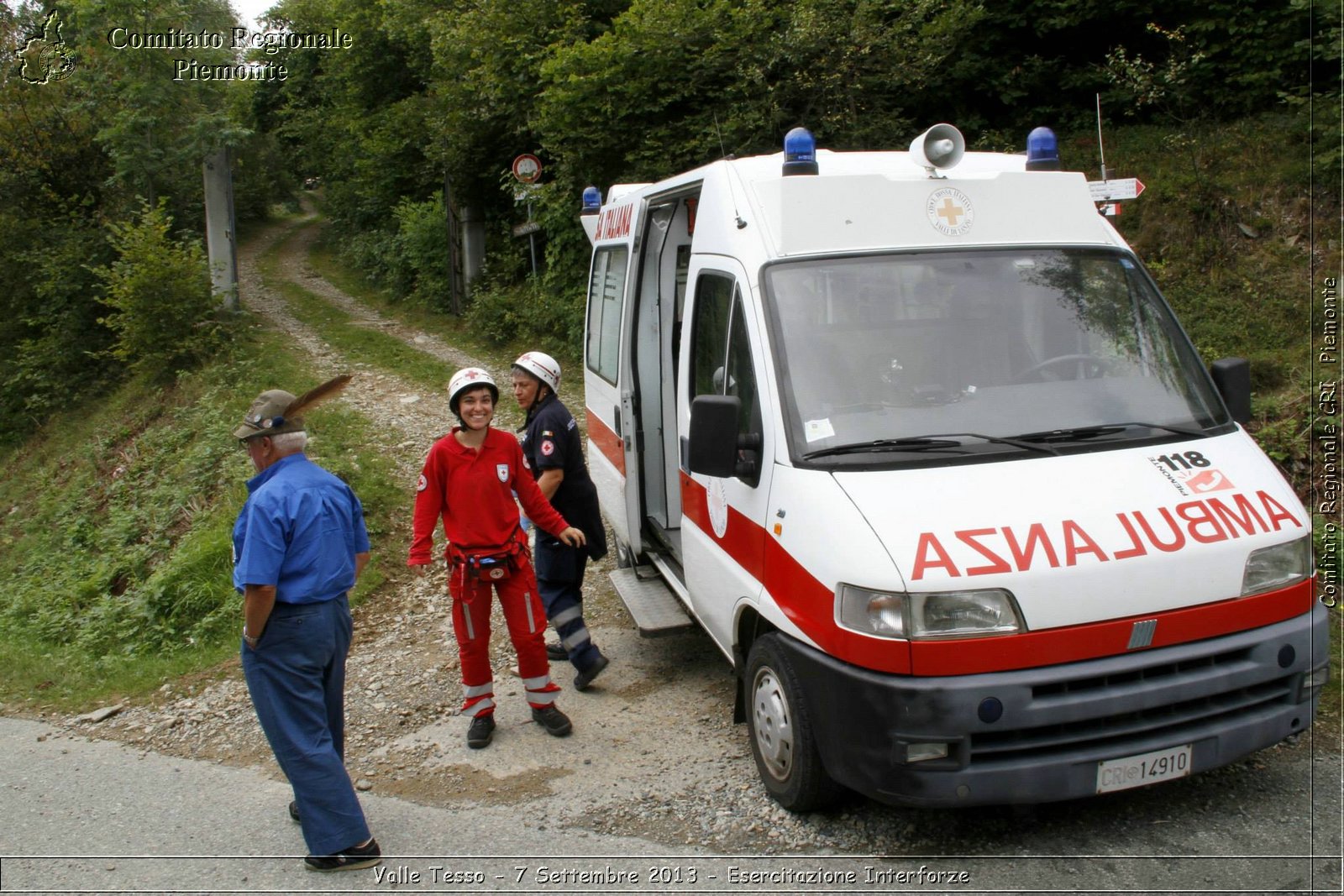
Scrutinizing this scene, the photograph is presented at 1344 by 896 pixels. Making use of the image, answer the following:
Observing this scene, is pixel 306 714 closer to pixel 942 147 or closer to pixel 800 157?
pixel 800 157

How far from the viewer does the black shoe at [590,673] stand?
581 cm

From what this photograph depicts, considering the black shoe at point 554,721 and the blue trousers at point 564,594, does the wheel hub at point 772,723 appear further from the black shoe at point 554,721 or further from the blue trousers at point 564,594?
the blue trousers at point 564,594

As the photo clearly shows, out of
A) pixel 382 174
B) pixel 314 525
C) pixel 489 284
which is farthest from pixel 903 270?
pixel 382 174

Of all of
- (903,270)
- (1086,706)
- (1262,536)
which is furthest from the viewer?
Answer: (903,270)

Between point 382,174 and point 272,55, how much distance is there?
1327cm

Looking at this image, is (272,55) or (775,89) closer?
(775,89)

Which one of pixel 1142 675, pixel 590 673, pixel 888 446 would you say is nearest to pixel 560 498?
pixel 590 673

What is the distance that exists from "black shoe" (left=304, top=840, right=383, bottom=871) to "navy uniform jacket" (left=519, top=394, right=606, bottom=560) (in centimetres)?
202

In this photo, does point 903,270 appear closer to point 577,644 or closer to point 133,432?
point 577,644

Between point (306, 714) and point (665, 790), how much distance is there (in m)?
1.51

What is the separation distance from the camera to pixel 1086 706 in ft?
11.7

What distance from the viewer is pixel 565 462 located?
5.79 m

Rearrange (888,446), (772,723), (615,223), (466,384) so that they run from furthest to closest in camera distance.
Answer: (615,223), (466,384), (772,723), (888,446)

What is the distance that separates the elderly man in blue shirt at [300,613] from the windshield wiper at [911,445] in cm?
185
